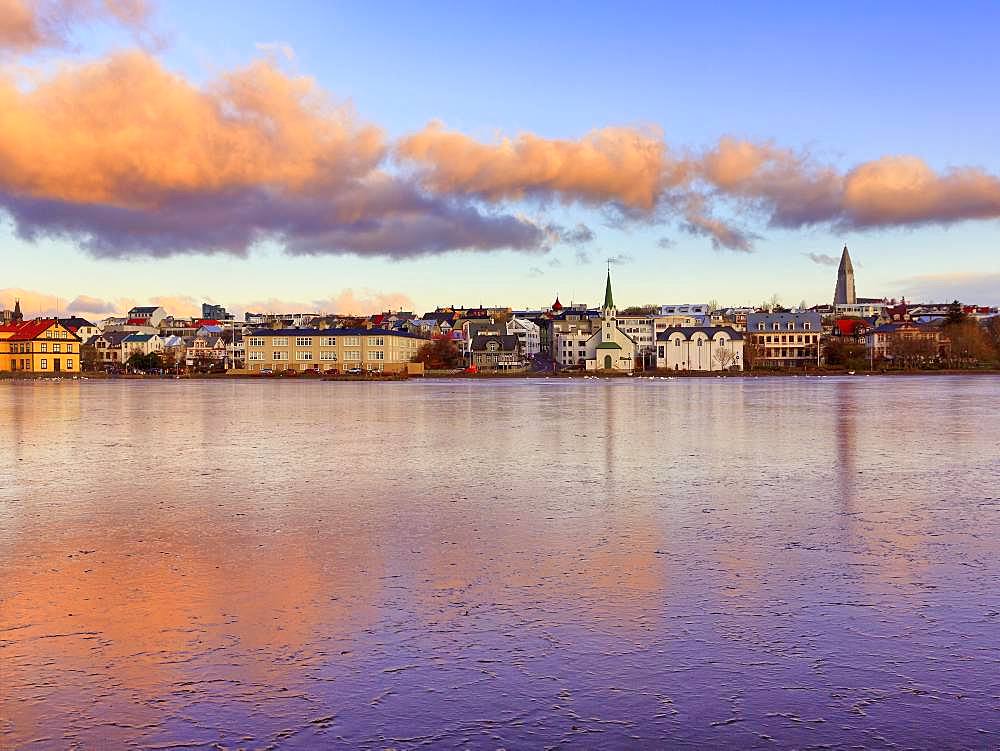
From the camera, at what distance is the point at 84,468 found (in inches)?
736

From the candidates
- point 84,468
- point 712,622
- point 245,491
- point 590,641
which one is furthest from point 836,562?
→ point 84,468

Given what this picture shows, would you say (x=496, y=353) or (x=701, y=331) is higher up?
(x=701, y=331)

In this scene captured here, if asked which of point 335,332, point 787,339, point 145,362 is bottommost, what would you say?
point 145,362

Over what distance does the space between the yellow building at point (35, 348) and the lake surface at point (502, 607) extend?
124125 mm

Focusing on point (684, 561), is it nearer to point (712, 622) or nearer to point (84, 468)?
point (712, 622)

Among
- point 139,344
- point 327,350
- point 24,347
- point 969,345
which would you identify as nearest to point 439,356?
point 327,350

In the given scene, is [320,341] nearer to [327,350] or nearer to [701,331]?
[327,350]

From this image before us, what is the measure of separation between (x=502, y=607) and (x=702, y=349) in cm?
12999

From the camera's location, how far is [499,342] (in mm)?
155750

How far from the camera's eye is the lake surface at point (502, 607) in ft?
18.5

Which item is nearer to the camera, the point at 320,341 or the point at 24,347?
the point at 24,347

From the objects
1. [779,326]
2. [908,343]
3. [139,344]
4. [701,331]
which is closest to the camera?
[908,343]

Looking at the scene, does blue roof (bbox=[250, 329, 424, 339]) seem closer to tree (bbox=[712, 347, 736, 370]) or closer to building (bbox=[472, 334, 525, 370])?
building (bbox=[472, 334, 525, 370])

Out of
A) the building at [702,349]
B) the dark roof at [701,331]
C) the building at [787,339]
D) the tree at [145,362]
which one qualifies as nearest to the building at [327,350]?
the tree at [145,362]
